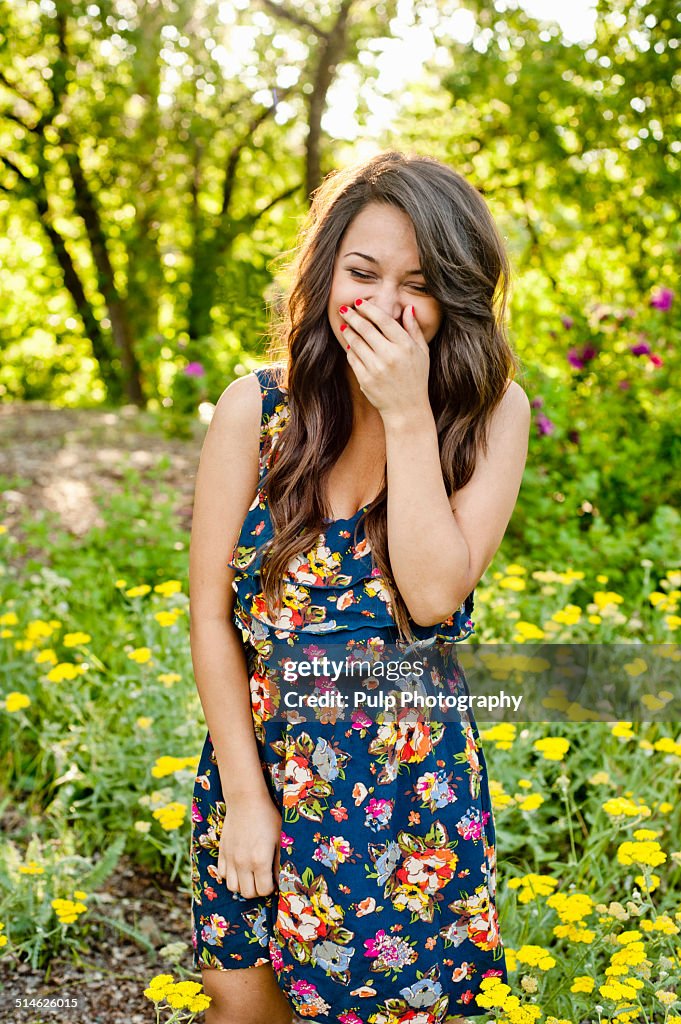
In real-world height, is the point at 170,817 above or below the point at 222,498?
below

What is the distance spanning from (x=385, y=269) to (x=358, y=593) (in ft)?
1.53

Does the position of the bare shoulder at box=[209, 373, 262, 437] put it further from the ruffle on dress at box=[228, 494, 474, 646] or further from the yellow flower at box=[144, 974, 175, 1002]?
the yellow flower at box=[144, 974, 175, 1002]

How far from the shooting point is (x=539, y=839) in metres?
2.29

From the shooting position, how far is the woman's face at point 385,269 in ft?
4.72

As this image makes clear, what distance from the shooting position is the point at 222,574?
4.99 ft

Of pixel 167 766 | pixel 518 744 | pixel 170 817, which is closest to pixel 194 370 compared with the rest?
pixel 518 744

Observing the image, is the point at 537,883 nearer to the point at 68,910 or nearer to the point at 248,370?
the point at 68,910

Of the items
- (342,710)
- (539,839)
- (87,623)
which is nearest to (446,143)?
(87,623)

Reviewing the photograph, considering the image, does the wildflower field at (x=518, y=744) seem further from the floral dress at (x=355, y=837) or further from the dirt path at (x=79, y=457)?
the dirt path at (x=79, y=457)

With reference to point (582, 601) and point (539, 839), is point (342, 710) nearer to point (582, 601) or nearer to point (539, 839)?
point (539, 839)

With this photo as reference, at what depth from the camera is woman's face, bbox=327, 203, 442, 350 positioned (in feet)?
4.72

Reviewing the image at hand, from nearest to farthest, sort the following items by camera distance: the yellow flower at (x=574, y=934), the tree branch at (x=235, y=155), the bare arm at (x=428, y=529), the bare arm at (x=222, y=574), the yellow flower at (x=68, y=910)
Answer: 1. the bare arm at (x=428, y=529)
2. the bare arm at (x=222, y=574)
3. the yellow flower at (x=574, y=934)
4. the yellow flower at (x=68, y=910)
5. the tree branch at (x=235, y=155)

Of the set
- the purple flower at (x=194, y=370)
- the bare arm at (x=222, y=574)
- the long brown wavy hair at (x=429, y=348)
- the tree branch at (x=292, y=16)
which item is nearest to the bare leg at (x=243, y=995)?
the bare arm at (x=222, y=574)

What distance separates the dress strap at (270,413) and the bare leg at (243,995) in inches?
Answer: 30.2
